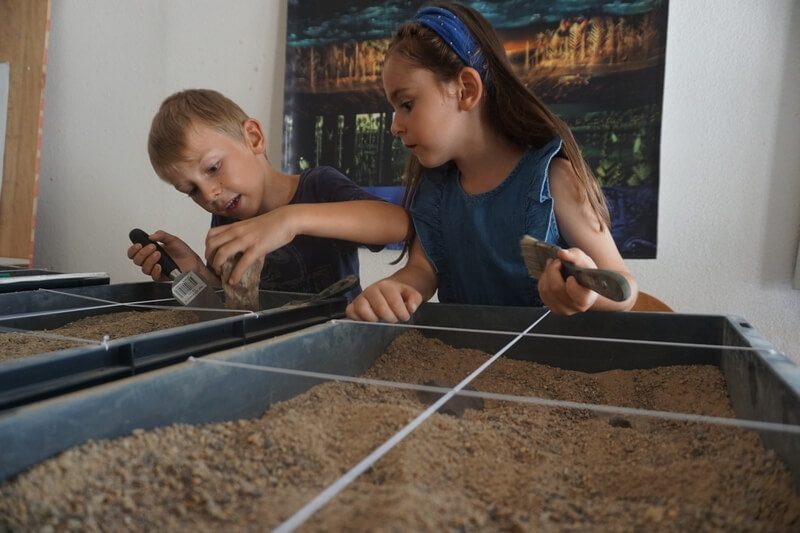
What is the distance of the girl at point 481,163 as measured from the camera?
3.29 ft

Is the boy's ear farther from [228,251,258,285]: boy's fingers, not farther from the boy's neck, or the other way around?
[228,251,258,285]: boy's fingers

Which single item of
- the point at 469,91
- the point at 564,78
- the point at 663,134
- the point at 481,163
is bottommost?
the point at 481,163

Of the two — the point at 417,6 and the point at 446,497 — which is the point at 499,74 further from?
the point at 417,6

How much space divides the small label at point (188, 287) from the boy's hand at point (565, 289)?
58 centimetres

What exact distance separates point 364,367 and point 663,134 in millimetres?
1639

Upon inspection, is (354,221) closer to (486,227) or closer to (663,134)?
(486,227)

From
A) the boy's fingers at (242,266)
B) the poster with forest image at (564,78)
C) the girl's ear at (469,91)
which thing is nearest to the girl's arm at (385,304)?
the boy's fingers at (242,266)

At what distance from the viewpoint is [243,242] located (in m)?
0.85

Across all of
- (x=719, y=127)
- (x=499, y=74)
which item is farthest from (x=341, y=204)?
(x=719, y=127)

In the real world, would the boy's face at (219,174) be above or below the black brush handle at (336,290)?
above

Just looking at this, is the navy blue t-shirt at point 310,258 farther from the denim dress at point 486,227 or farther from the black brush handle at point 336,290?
the black brush handle at point 336,290

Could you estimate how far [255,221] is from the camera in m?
0.90

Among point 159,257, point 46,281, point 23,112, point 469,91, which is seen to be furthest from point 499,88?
point 23,112

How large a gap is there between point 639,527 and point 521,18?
200 cm
